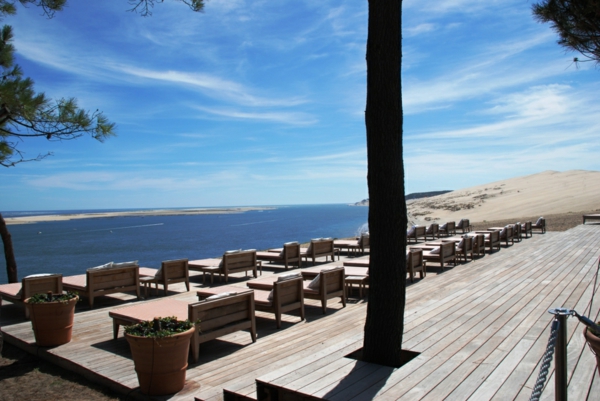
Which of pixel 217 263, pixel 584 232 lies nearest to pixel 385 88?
pixel 217 263

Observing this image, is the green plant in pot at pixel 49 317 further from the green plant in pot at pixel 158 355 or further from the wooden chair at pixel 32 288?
the green plant in pot at pixel 158 355

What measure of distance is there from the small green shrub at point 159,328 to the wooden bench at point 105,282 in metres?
3.98

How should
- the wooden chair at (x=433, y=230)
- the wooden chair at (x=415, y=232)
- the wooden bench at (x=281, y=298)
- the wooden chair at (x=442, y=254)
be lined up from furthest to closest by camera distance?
the wooden chair at (x=433, y=230) → the wooden chair at (x=415, y=232) → the wooden chair at (x=442, y=254) → the wooden bench at (x=281, y=298)

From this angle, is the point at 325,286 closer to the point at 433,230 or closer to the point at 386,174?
the point at 386,174

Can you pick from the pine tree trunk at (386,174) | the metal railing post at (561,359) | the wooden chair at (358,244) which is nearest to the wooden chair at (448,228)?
the wooden chair at (358,244)

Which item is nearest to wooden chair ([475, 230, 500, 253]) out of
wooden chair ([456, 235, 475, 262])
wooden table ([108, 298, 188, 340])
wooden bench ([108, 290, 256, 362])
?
wooden chair ([456, 235, 475, 262])

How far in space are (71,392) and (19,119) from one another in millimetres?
3773

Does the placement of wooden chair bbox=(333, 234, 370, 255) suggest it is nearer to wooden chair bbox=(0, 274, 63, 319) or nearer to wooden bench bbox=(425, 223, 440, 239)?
wooden bench bbox=(425, 223, 440, 239)

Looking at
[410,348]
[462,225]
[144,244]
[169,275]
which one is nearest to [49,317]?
[169,275]

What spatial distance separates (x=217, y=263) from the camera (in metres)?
10.5

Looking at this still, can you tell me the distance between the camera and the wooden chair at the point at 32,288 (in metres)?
6.96

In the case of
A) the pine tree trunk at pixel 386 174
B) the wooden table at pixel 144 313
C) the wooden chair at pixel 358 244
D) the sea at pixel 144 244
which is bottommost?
the sea at pixel 144 244

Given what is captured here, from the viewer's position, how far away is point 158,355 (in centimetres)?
392

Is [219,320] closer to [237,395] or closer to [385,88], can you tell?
[237,395]
